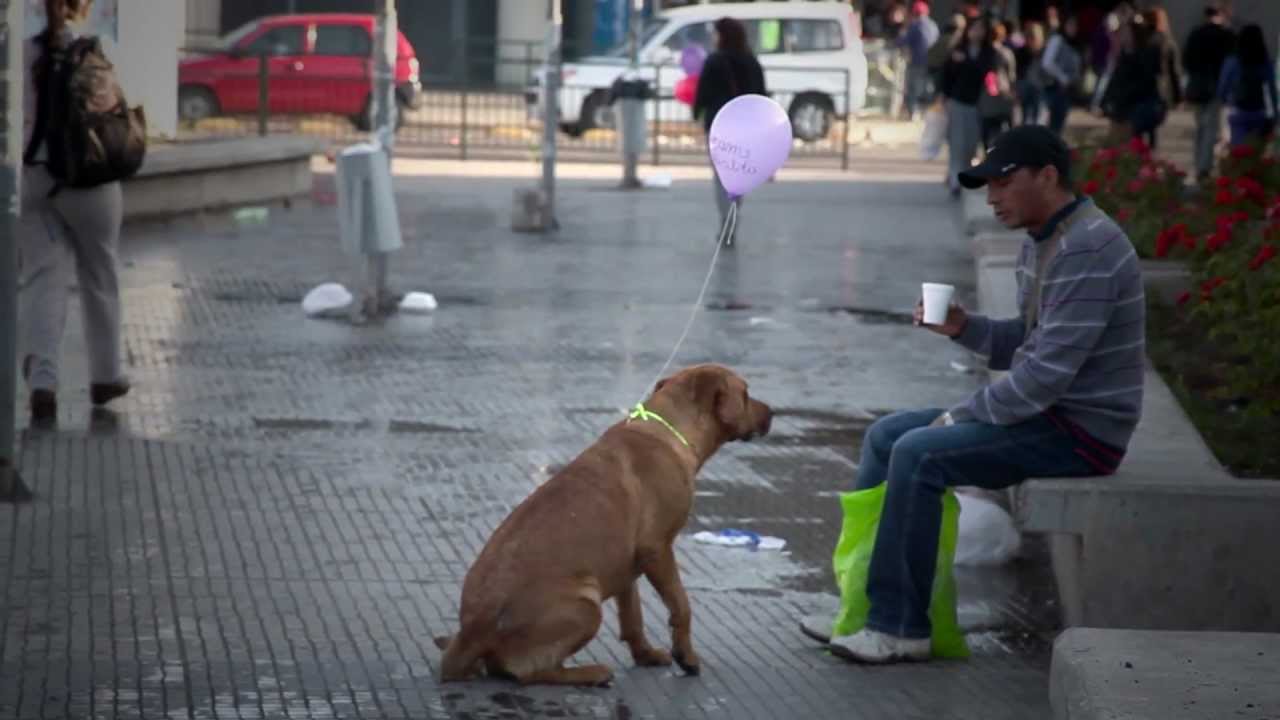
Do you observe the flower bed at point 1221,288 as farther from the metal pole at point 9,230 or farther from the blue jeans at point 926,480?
the metal pole at point 9,230

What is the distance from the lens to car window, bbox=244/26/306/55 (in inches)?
1203

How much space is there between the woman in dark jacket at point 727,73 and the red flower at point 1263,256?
369 inches

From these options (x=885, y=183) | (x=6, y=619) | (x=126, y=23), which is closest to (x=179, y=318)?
(x=126, y=23)

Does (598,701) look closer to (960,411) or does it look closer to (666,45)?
(960,411)

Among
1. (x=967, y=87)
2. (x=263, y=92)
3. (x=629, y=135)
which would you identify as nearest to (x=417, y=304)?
(x=629, y=135)

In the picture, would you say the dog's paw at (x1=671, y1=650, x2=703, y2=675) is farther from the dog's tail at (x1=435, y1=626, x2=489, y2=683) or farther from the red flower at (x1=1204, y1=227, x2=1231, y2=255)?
the red flower at (x1=1204, y1=227, x2=1231, y2=255)

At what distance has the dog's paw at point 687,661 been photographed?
6109 mm

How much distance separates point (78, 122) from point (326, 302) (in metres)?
4.26

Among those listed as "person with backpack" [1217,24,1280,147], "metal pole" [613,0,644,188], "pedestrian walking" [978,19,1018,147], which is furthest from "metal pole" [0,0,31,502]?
"person with backpack" [1217,24,1280,147]

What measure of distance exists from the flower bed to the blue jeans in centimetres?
159

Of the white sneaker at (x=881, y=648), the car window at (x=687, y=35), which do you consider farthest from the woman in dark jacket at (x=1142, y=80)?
the white sneaker at (x=881, y=648)

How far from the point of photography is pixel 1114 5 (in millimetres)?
43125

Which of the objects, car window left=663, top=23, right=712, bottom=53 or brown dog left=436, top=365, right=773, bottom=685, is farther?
car window left=663, top=23, right=712, bottom=53

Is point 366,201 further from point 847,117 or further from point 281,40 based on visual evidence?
point 281,40
